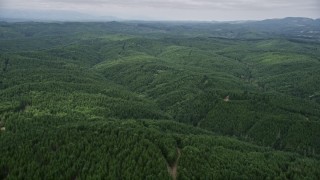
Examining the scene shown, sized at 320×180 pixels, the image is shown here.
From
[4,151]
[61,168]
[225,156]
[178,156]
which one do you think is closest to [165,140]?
[178,156]

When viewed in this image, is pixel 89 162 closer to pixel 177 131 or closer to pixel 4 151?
pixel 4 151

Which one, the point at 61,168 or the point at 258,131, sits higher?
the point at 61,168

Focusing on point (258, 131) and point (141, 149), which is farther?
point (258, 131)

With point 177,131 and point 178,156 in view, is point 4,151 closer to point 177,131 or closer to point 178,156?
point 178,156

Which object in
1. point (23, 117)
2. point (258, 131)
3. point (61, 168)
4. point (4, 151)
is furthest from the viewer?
point (258, 131)

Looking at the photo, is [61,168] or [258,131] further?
[258,131]

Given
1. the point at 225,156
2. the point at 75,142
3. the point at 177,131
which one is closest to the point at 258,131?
the point at 177,131

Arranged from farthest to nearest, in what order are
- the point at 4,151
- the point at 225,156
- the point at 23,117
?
the point at 23,117 < the point at 225,156 < the point at 4,151

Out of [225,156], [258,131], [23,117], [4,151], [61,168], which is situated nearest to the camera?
[61,168]

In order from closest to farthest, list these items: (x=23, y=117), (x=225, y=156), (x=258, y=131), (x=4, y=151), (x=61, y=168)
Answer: (x=61, y=168) → (x=4, y=151) → (x=225, y=156) → (x=23, y=117) → (x=258, y=131)
